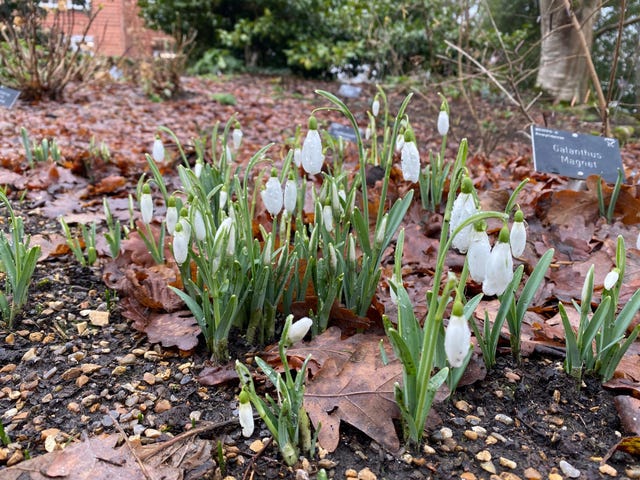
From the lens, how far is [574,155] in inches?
96.7

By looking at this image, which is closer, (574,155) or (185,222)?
(185,222)

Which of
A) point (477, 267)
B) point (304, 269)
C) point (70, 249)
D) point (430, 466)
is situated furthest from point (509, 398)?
point (70, 249)

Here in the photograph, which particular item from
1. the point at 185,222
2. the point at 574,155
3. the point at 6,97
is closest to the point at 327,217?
the point at 185,222

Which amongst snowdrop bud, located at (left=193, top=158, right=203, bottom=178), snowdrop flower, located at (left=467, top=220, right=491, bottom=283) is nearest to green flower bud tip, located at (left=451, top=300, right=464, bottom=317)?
snowdrop flower, located at (left=467, top=220, right=491, bottom=283)

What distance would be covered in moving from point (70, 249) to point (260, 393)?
1166 millimetres

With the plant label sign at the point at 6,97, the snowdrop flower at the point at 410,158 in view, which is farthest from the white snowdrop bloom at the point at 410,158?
the plant label sign at the point at 6,97

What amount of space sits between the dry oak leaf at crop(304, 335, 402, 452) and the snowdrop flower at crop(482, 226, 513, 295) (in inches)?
14.2

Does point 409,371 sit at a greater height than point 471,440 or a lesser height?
greater

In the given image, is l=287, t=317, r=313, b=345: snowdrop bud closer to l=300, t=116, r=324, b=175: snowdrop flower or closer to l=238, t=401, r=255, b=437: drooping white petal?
l=238, t=401, r=255, b=437: drooping white petal

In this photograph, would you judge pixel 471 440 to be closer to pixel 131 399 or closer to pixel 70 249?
pixel 131 399

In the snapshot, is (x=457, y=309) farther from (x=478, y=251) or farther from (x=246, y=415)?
(x=246, y=415)

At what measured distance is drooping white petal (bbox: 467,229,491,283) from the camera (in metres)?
0.97

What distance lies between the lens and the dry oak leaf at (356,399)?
1.15m

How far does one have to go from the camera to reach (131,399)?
51.8 inches
